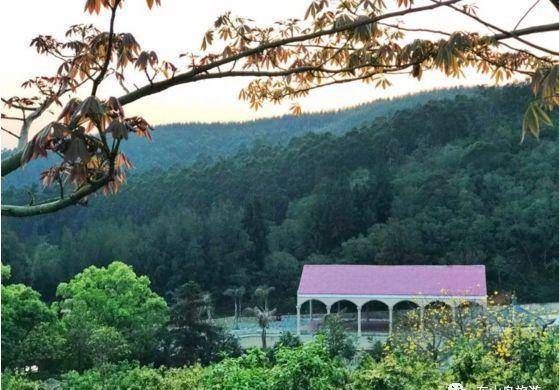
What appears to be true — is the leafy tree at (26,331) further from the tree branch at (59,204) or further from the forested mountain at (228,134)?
the forested mountain at (228,134)

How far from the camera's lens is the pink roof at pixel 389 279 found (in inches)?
750

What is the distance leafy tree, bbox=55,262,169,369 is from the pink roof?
5147 mm

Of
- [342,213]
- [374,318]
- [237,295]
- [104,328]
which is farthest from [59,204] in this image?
[342,213]

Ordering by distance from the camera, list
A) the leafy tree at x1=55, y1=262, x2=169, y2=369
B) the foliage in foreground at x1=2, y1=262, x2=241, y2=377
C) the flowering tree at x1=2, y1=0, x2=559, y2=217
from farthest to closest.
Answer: the leafy tree at x1=55, y1=262, x2=169, y2=369 < the foliage in foreground at x1=2, y1=262, x2=241, y2=377 < the flowering tree at x1=2, y1=0, x2=559, y2=217

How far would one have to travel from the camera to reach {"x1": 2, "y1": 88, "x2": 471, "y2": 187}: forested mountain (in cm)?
3475

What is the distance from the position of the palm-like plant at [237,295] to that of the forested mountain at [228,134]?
36.6 ft

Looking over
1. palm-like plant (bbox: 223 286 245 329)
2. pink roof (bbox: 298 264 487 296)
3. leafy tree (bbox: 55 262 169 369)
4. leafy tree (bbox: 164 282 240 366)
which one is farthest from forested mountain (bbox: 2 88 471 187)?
leafy tree (bbox: 164 282 240 366)

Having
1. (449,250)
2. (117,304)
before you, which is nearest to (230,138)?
(449,250)

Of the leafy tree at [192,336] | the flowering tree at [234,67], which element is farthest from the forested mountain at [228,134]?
the flowering tree at [234,67]

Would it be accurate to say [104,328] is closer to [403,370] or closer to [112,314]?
[112,314]

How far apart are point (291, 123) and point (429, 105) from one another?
12.0m

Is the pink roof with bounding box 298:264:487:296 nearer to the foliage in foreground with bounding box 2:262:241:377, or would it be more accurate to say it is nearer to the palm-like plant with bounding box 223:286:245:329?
the palm-like plant with bounding box 223:286:245:329

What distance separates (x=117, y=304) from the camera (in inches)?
601

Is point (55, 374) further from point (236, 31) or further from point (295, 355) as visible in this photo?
point (236, 31)
